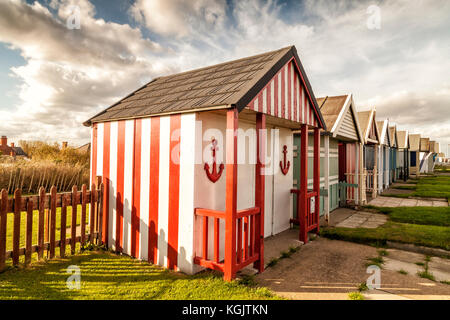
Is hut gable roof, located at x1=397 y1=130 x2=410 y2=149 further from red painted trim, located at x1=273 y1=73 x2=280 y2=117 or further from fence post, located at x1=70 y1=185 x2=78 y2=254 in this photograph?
fence post, located at x1=70 y1=185 x2=78 y2=254

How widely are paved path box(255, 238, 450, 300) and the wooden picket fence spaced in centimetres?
356

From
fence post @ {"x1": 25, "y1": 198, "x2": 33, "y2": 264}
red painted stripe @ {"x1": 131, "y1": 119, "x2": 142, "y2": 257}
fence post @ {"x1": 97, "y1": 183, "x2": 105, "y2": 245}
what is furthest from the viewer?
fence post @ {"x1": 97, "y1": 183, "x2": 105, "y2": 245}

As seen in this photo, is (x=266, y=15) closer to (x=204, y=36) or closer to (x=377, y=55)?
(x=204, y=36)

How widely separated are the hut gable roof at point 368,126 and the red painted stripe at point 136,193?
10041mm

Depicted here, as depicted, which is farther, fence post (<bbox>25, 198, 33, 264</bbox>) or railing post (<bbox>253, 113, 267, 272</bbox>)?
railing post (<bbox>253, 113, 267, 272</bbox>)

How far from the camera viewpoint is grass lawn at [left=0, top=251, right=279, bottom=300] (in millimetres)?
3338

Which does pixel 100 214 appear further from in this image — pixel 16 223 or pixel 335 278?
pixel 335 278

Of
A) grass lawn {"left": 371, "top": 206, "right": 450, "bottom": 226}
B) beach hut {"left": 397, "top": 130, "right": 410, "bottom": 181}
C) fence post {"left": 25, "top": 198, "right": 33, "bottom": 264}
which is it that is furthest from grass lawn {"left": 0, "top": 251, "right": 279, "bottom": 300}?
beach hut {"left": 397, "top": 130, "right": 410, "bottom": 181}

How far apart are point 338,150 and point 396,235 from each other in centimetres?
528

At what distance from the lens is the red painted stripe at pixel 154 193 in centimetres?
453

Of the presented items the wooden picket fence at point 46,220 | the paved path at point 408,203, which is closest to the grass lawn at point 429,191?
the paved path at point 408,203

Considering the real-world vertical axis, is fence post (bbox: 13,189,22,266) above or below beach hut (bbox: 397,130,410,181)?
below

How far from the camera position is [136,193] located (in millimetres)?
4895

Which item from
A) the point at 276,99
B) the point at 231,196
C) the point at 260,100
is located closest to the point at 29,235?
the point at 231,196
